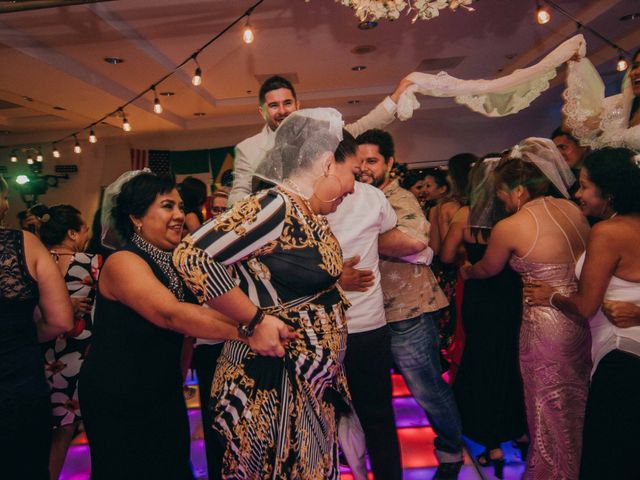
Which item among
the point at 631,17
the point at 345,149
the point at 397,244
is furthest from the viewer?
the point at 631,17

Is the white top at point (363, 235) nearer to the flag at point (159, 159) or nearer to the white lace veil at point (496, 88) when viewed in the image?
the white lace veil at point (496, 88)

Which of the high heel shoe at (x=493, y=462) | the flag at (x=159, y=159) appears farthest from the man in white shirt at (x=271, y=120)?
the flag at (x=159, y=159)

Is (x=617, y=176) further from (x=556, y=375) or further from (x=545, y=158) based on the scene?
(x=556, y=375)

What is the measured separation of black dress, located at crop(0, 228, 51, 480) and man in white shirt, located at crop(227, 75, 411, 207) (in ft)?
3.05

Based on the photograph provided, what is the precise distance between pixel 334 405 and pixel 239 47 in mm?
5427

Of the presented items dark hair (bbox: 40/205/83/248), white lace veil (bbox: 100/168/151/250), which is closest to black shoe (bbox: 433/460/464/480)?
white lace veil (bbox: 100/168/151/250)

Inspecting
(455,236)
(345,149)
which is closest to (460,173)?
(455,236)

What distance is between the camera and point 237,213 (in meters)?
1.27

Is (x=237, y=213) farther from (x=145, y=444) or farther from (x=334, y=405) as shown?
(x=145, y=444)

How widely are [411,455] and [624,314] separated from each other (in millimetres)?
1561

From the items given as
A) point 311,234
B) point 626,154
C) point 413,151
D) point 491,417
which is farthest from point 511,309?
point 413,151

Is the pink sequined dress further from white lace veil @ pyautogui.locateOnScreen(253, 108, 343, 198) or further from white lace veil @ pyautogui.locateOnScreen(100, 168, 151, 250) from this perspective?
white lace veil @ pyautogui.locateOnScreen(100, 168, 151, 250)

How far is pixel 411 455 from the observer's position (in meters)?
2.78

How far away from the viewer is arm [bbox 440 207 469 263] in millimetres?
3002
